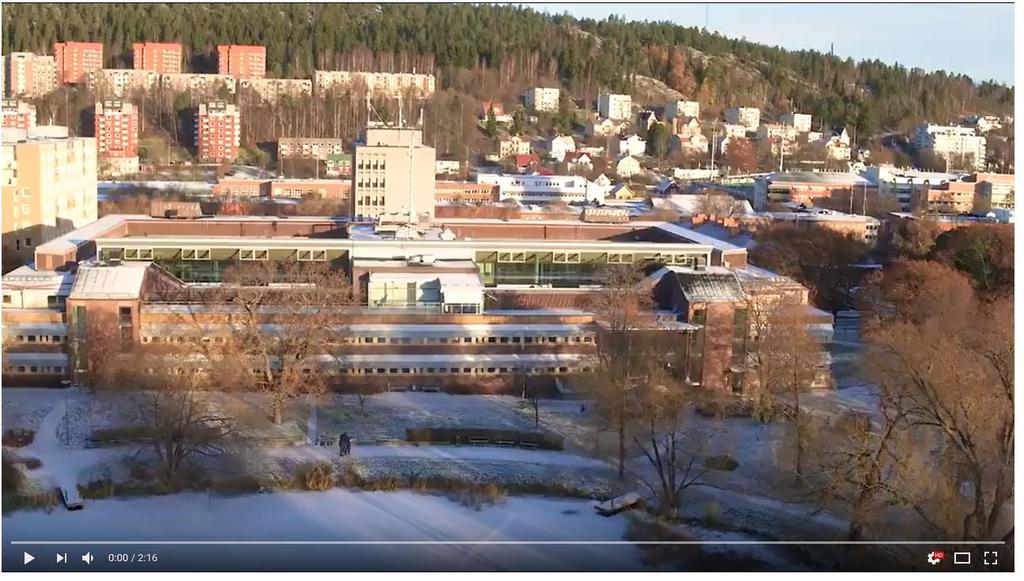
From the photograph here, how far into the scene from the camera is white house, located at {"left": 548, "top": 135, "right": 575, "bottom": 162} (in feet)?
90.2

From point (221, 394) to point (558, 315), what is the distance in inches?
98.4

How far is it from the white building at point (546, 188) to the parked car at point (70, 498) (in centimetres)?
1589

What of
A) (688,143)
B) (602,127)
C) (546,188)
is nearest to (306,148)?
(546,188)

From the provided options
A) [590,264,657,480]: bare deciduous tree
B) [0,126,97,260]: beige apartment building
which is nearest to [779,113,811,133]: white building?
[0,126,97,260]: beige apartment building

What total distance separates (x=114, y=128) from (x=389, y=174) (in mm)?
14654

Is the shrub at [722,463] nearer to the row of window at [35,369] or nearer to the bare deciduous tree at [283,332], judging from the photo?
the bare deciduous tree at [283,332]

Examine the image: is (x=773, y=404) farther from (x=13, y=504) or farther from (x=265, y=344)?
(x=13, y=504)

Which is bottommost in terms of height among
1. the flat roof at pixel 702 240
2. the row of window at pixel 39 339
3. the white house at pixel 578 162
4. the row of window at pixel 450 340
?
the row of window at pixel 39 339

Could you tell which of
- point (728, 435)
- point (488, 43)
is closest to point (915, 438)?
point (728, 435)

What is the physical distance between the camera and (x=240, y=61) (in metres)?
29.9

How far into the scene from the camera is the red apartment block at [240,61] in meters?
29.8

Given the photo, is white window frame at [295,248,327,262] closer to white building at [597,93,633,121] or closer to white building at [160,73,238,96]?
white building at [160,73,238,96]

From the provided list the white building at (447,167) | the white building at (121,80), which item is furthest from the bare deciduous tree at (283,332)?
the white building at (121,80)

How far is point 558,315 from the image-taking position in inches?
325
